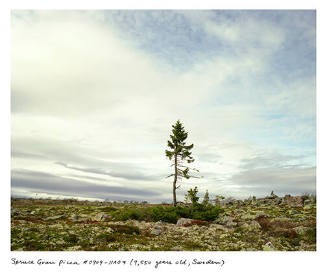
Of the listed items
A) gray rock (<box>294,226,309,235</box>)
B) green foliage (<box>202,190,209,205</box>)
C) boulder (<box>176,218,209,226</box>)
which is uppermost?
green foliage (<box>202,190,209,205</box>)

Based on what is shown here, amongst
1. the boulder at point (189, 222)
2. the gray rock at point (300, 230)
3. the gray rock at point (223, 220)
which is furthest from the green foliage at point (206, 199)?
the gray rock at point (300, 230)

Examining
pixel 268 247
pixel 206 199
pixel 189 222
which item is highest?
pixel 206 199

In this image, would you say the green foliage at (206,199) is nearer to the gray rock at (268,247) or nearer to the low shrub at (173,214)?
the low shrub at (173,214)

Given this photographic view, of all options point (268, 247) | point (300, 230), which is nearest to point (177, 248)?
point (268, 247)

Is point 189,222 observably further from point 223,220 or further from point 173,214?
point 223,220

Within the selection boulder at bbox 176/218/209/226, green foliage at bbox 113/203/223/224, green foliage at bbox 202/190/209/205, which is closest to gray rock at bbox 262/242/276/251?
boulder at bbox 176/218/209/226

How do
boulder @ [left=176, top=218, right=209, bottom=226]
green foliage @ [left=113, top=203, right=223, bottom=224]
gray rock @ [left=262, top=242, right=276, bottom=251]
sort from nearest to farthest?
gray rock @ [left=262, top=242, right=276, bottom=251], boulder @ [left=176, top=218, right=209, bottom=226], green foliage @ [left=113, top=203, right=223, bottom=224]

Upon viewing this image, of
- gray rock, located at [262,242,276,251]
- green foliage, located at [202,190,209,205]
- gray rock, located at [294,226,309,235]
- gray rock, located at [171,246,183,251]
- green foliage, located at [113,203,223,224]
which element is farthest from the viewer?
green foliage, located at [202,190,209,205]

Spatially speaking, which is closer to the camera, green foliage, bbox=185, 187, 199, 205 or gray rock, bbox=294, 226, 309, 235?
gray rock, bbox=294, 226, 309, 235

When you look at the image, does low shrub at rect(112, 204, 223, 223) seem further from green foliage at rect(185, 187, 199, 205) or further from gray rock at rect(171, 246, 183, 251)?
gray rock at rect(171, 246, 183, 251)

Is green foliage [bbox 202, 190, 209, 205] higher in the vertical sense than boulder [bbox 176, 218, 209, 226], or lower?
higher
